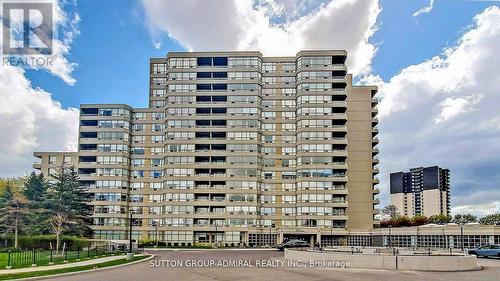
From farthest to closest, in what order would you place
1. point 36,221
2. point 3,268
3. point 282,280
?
point 36,221
point 3,268
point 282,280

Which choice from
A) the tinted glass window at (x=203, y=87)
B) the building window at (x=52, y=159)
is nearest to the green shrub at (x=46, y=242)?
the building window at (x=52, y=159)

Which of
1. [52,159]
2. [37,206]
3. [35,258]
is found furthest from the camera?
[52,159]

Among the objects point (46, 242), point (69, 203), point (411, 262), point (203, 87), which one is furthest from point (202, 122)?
point (411, 262)

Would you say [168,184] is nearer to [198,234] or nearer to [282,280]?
[198,234]

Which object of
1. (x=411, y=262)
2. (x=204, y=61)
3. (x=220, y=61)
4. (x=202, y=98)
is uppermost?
(x=204, y=61)

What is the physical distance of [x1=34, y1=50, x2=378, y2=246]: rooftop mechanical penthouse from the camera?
3548 inches

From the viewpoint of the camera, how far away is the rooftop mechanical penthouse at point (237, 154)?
90.1 meters

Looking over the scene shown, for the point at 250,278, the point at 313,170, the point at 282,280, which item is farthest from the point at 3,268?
the point at 313,170

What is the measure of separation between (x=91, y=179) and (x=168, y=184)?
17559 mm

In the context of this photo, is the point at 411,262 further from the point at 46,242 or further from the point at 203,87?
the point at 203,87

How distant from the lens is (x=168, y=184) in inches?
3669

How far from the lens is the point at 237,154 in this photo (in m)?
93.4

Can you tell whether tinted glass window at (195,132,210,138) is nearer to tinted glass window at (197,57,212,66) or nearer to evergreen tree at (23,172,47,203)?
tinted glass window at (197,57,212,66)

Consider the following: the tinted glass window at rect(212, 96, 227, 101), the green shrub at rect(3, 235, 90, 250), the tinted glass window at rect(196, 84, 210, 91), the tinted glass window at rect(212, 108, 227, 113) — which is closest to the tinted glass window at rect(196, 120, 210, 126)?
the tinted glass window at rect(212, 108, 227, 113)
